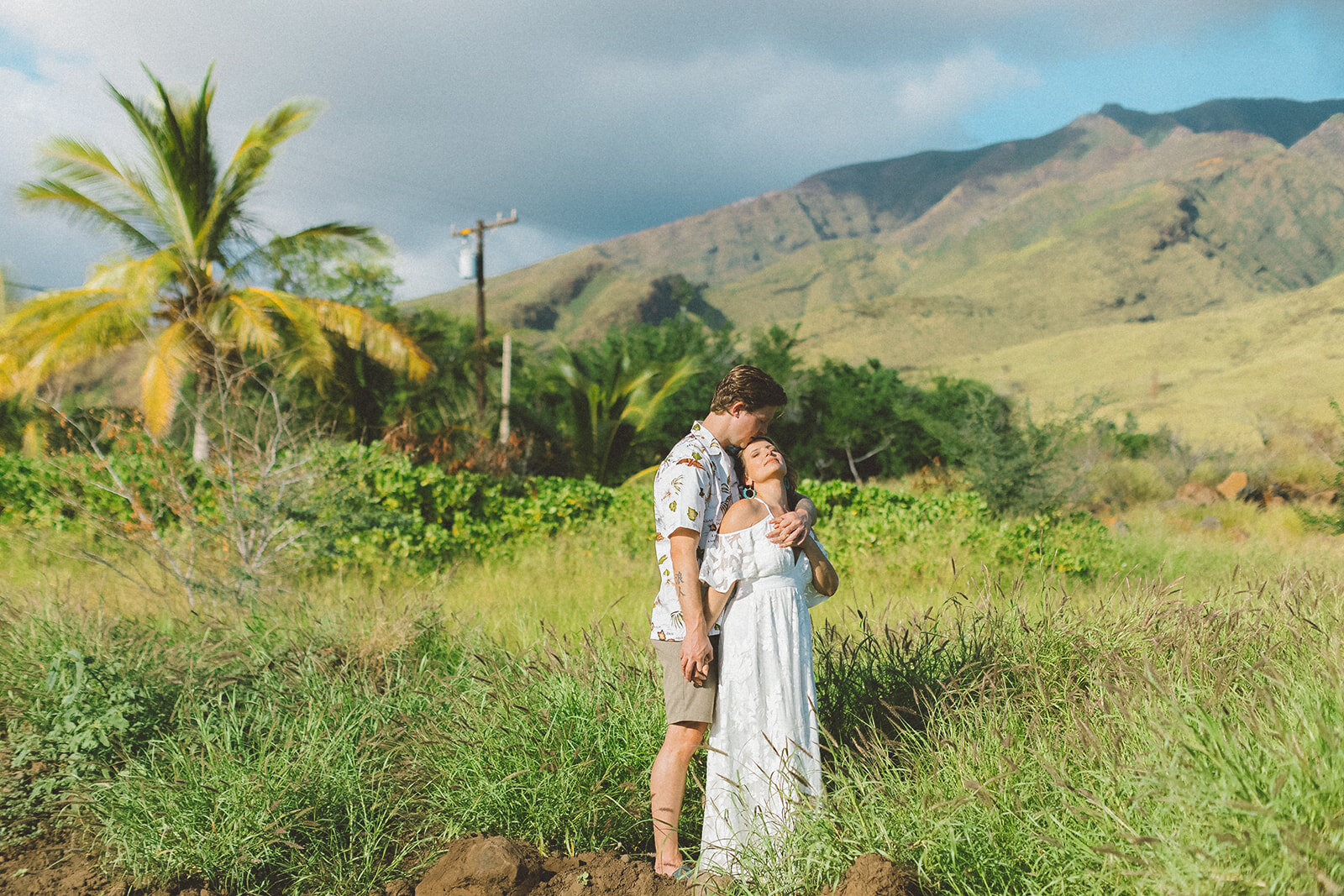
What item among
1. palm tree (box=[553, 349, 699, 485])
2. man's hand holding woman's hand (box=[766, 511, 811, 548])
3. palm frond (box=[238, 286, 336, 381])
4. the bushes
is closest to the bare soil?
man's hand holding woman's hand (box=[766, 511, 811, 548])

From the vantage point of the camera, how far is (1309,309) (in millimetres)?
60031

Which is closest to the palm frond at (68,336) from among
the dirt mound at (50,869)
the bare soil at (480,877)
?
the dirt mound at (50,869)

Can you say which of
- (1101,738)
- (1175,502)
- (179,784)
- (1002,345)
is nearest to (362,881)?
(179,784)

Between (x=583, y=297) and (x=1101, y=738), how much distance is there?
15825 cm

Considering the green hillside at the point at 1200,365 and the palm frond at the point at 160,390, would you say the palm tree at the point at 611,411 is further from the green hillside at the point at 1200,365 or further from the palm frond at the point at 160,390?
the green hillside at the point at 1200,365

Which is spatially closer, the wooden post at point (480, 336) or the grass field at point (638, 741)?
the grass field at point (638, 741)

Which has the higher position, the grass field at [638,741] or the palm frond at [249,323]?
the palm frond at [249,323]

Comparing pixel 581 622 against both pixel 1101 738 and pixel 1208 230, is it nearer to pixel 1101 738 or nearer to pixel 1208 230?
pixel 1101 738

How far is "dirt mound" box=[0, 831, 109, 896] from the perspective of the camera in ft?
9.95

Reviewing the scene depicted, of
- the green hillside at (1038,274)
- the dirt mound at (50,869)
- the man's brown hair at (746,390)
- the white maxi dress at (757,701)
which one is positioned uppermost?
the green hillside at (1038,274)

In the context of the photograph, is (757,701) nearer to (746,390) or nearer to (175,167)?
(746,390)

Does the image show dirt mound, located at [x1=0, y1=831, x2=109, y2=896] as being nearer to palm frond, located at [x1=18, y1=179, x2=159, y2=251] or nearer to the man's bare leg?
the man's bare leg

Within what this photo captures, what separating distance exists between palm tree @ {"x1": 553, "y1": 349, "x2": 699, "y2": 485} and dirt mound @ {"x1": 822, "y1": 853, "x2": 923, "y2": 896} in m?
13.3

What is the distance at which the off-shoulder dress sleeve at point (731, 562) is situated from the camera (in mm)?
2881
